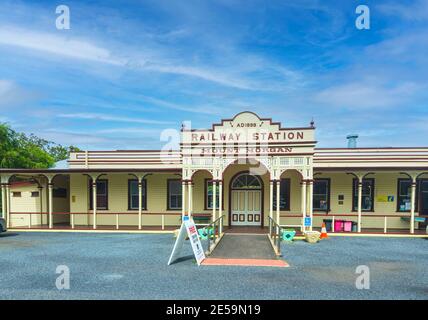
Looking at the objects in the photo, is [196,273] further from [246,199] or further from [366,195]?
[366,195]

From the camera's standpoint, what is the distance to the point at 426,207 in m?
15.1

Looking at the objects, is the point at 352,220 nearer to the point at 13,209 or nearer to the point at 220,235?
the point at 220,235

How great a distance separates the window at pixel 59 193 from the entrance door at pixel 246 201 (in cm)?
1108

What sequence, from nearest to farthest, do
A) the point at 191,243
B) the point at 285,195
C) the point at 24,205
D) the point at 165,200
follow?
the point at 191,243 → the point at 285,195 → the point at 165,200 → the point at 24,205

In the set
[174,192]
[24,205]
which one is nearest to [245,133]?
[174,192]

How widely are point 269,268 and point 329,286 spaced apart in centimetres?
186

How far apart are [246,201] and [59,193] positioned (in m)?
11.9

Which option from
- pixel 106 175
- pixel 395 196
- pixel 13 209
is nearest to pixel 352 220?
pixel 395 196

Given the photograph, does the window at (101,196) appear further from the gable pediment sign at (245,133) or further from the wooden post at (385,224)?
the wooden post at (385,224)

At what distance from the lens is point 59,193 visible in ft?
57.5

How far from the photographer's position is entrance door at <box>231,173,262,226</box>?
15086mm

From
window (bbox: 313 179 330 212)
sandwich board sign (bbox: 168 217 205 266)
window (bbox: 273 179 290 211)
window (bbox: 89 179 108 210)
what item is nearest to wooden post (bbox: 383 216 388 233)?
window (bbox: 313 179 330 212)

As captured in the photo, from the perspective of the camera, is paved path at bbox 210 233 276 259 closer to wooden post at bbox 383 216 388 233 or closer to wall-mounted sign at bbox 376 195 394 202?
wooden post at bbox 383 216 388 233
